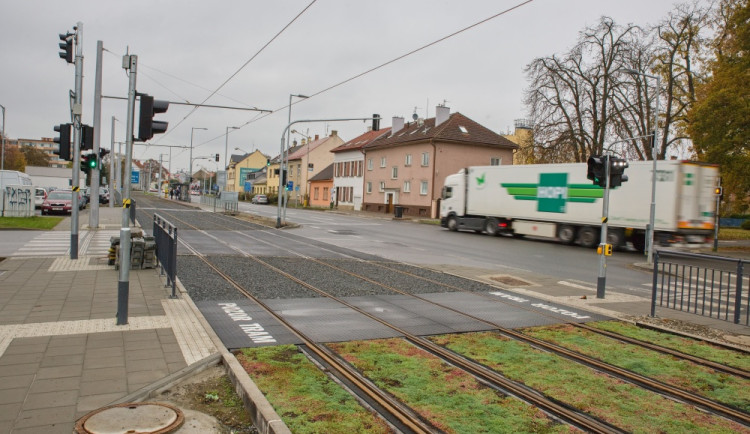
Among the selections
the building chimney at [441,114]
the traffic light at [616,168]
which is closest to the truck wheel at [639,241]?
the traffic light at [616,168]

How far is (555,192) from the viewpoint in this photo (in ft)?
85.9

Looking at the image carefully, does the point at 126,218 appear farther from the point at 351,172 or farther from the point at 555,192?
the point at 351,172

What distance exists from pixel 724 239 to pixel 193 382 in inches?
1482

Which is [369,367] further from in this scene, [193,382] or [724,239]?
[724,239]

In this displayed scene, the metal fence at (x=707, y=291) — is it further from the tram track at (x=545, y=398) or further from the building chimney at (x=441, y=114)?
the building chimney at (x=441, y=114)

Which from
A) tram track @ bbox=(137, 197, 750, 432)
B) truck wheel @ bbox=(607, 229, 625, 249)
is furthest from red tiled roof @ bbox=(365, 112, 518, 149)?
tram track @ bbox=(137, 197, 750, 432)

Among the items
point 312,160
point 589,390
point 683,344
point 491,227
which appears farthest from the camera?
point 312,160

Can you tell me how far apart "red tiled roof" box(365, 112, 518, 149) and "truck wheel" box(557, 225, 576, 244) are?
77.4 ft

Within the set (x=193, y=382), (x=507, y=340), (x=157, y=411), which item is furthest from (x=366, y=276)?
(x=157, y=411)

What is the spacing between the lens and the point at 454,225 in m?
33.2

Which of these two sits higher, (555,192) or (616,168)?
(616,168)

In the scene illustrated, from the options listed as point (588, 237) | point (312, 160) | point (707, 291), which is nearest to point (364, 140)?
point (312, 160)

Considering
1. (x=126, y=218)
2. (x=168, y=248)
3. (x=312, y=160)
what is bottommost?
(x=168, y=248)

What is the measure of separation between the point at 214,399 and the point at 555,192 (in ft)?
78.1
